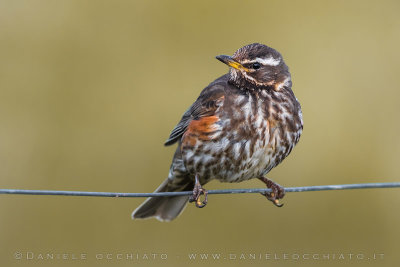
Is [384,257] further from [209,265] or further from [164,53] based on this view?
[164,53]

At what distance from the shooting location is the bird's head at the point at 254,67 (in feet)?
29.1

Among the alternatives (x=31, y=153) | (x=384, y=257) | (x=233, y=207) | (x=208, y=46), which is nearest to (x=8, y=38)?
(x=31, y=153)

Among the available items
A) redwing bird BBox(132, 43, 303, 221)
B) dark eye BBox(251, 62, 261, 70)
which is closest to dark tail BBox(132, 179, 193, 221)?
redwing bird BBox(132, 43, 303, 221)

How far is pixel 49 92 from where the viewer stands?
12297 mm

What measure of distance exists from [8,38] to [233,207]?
4375mm

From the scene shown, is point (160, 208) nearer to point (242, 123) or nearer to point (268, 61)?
point (242, 123)

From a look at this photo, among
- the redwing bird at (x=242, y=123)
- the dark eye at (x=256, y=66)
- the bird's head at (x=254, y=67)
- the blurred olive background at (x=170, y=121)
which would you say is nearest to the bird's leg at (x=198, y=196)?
the redwing bird at (x=242, y=123)

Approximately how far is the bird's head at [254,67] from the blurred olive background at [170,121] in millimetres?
2506

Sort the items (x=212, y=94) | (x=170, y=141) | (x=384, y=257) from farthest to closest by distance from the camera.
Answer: (x=384, y=257)
(x=170, y=141)
(x=212, y=94)

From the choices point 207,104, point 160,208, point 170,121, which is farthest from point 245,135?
point 170,121

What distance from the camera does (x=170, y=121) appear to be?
12.0 m

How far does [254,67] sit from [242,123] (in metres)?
0.66

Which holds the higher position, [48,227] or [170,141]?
[170,141]

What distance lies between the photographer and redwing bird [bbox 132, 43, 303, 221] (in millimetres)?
8688
